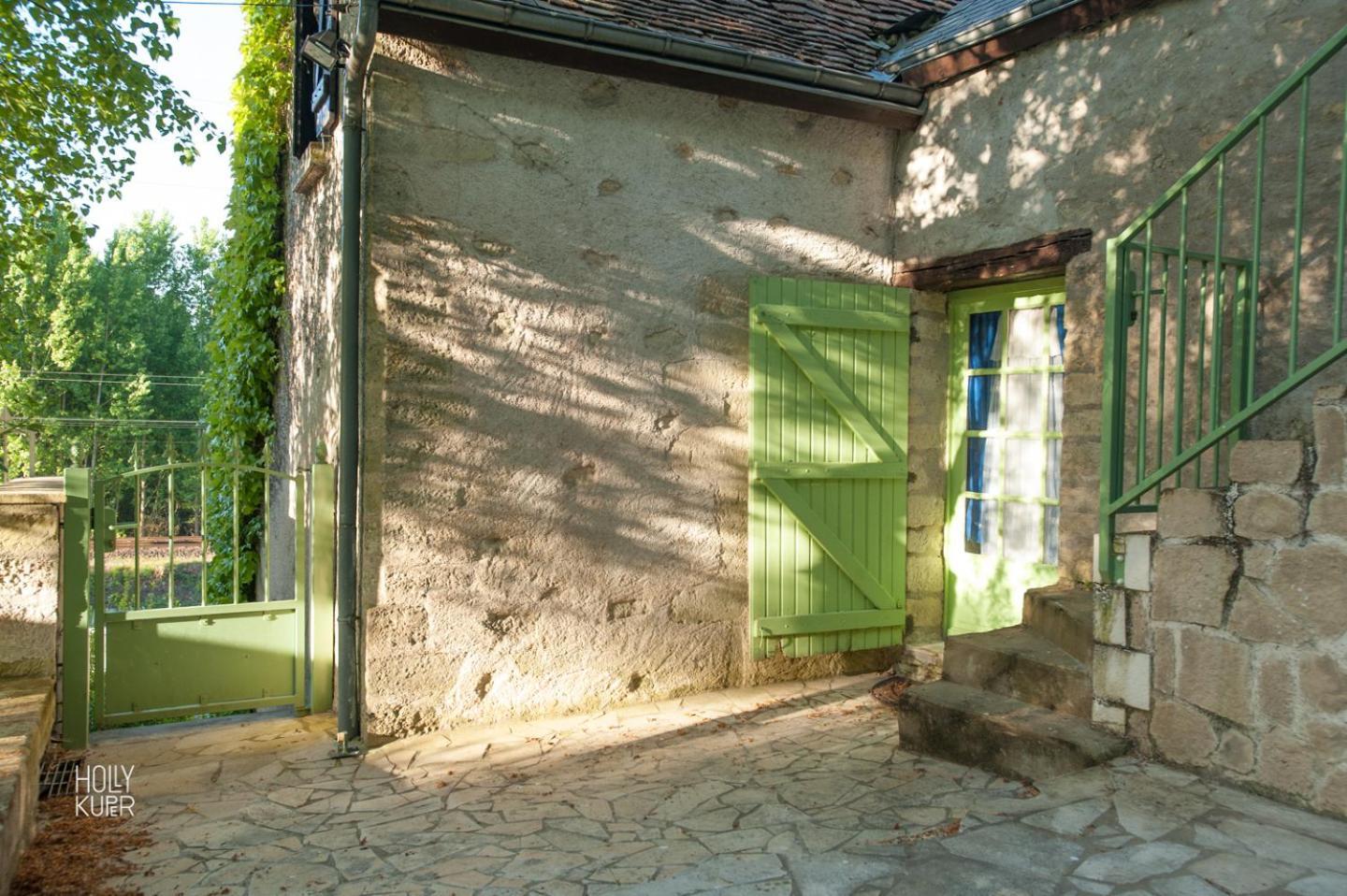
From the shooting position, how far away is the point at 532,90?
468 centimetres

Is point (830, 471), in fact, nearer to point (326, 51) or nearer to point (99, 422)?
point (326, 51)

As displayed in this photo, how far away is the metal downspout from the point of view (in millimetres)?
4301

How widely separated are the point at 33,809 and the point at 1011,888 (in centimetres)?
323

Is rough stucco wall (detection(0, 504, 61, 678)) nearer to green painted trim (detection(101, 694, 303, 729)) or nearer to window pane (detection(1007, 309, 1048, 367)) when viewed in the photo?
green painted trim (detection(101, 694, 303, 729))

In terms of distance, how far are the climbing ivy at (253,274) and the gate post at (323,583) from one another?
74.6 inches

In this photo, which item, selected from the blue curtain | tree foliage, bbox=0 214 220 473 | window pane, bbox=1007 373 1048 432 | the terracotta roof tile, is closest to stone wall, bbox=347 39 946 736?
the terracotta roof tile

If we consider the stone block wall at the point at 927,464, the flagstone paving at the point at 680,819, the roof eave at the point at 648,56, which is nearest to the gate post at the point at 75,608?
the flagstone paving at the point at 680,819

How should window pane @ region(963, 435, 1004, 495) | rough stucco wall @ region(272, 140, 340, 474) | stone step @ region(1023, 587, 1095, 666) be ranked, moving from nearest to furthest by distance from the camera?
stone step @ region(1023, 587, 1095, 666), rough stucco wall @ region(272, 140, 340, 474), window pane @ region(963, 435, 1004, 495)

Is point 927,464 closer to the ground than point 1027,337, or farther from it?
closer to the ground

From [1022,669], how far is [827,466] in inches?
66.7

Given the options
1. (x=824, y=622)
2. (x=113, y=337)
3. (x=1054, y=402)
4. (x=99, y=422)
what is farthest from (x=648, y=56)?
(x=113, y=337)

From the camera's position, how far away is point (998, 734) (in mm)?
3604

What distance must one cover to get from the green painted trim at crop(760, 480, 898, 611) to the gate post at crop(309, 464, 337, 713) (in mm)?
2226

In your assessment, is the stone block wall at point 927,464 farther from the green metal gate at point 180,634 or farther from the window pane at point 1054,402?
the green metal gate at point 180,634
